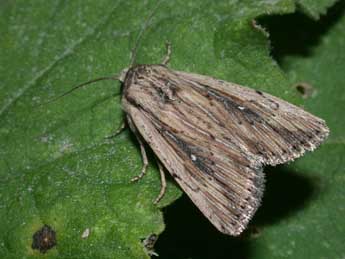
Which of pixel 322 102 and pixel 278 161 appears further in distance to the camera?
pixel 322 102

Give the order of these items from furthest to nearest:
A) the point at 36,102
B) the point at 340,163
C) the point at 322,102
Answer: the point at 322,102 < the point at 340,163 < the point at 36,102

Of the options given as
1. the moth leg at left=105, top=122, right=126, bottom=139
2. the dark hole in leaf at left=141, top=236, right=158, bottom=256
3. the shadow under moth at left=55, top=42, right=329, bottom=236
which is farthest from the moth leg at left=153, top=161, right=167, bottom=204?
the moth leg at left=105, top=122, right=126, bottom=139

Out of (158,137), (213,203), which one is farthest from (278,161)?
(158,137)

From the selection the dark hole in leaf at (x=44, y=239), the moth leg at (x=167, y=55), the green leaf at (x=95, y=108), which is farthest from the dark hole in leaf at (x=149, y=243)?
the moth leg at (x=167, y=55)

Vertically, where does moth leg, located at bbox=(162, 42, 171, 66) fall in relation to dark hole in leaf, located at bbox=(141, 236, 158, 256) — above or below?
above

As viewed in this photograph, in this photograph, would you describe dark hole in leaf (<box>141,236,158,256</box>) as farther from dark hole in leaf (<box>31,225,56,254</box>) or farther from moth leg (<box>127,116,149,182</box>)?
dark hole in leaf (<box>31,225,56,254</box>)

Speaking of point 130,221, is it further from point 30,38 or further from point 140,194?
point 30,38

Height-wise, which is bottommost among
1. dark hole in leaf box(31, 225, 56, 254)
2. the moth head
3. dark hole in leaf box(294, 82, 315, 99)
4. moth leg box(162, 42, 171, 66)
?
dark hole in leaf box(294, 82, 315, 99)

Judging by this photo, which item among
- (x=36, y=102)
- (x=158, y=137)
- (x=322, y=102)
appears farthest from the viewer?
(x=322, y=102)
